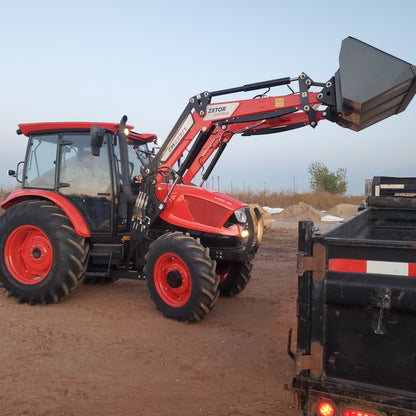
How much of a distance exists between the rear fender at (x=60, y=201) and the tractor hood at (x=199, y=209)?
44.1 inches

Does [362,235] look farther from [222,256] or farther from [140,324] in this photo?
[140,324]

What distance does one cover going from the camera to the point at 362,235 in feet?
14.4

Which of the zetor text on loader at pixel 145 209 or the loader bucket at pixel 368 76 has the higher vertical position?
the loader bucket at pixel 368 76

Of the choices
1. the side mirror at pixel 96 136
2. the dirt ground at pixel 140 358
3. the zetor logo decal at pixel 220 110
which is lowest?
the dirt ground at pixel 140 358

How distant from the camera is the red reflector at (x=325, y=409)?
231 centimetres

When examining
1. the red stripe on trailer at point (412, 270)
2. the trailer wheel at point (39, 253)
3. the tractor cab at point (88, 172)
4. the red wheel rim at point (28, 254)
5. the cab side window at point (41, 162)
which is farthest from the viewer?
the cab side window at point (41, 162)

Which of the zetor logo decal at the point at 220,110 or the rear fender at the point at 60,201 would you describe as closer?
the zetor logo decal at the point at 220,110

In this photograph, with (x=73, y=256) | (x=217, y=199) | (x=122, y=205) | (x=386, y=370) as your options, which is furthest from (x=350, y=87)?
(x=73, y=256)

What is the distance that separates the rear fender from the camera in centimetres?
606

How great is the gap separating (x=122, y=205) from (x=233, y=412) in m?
3.63

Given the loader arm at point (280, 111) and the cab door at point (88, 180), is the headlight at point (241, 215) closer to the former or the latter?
the loader arm at point (280, 111)

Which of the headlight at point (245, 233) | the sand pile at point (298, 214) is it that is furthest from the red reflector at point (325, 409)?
the sand pile at point (298, 214)

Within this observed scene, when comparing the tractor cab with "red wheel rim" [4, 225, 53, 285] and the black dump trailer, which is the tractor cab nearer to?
"red wheel rim" [4, 225, 53, 285]

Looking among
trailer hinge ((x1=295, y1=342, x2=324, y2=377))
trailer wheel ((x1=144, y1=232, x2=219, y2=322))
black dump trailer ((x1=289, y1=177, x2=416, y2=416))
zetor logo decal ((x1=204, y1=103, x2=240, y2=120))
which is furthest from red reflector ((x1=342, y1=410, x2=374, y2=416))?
zetor logo decal ((x1=204, y1=103, x2=240, y2=120))
